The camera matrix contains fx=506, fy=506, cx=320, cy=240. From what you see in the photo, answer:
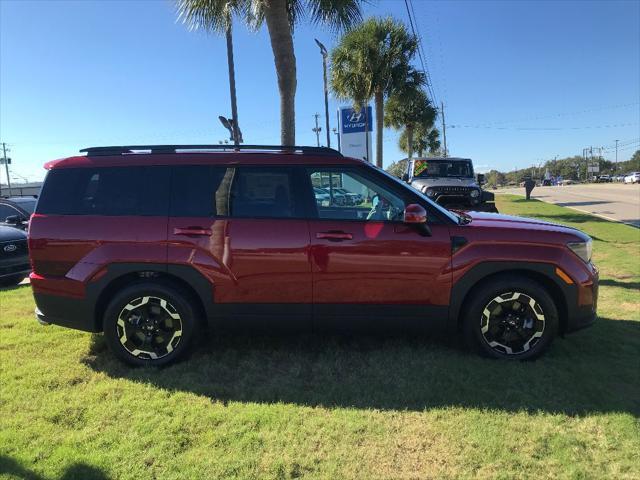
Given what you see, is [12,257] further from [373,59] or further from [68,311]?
[373,59]

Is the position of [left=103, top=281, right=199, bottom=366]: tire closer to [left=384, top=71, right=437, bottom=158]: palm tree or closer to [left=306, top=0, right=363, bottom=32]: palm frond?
[left=306, top=0, right=363, bottom=32]: palm frond

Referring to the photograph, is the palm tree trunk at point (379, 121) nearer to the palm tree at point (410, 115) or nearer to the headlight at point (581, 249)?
the palm tree at point (410, 115)

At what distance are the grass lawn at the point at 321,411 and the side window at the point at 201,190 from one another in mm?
1314

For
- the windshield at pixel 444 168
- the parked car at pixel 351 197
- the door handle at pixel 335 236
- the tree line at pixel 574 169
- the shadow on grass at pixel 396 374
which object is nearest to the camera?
the shadow on grass at pixel 396 374

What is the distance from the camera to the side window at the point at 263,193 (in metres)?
4.29

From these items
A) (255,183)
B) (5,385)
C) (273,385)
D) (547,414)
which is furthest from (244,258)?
(547,414)

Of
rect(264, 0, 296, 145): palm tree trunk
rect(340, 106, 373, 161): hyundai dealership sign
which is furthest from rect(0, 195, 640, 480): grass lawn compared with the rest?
rect(340, 106, 373, 161): hyundai dealership sign

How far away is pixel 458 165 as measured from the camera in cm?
1506

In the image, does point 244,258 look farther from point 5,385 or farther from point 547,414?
point 547,414

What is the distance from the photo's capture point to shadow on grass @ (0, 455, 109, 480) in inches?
112

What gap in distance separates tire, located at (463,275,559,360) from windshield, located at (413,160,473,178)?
11.1 metres

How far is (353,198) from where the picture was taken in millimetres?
4512

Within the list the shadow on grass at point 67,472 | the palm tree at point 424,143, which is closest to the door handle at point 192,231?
the shadow on grass at point 67,472

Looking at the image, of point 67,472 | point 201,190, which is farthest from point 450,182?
point 67,472
